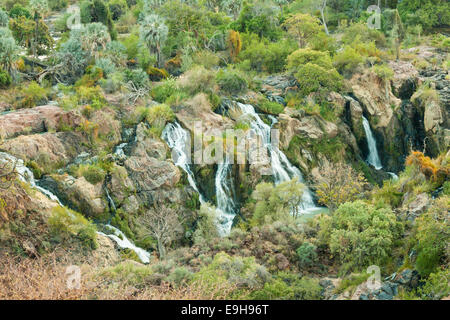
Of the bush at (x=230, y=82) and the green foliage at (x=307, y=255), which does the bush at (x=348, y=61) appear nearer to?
the bush at (x=230, y=82)

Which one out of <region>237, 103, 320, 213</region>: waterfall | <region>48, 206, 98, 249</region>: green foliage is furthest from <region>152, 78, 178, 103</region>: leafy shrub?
<region>48, 206, 98, 249</region>: green foliage

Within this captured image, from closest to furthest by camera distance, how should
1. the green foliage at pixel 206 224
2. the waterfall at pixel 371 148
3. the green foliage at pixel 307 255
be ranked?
the green foliage at pixel 307 255 → the green foliage at pixel 206 224 → the waterfall at pixel 371 148

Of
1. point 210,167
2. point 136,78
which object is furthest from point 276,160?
point 136,78

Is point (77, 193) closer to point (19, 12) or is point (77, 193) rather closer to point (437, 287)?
point (437, 287)

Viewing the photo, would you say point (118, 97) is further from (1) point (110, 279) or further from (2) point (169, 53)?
(1) point (110, 279)

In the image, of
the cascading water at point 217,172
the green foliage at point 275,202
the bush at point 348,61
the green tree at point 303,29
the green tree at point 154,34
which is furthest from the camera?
the green tree at point 303,29

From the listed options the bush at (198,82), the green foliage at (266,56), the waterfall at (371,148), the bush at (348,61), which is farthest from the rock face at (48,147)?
the bush at (348,61)

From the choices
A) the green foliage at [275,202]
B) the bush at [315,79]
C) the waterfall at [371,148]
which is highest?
the bush at [315,79]
